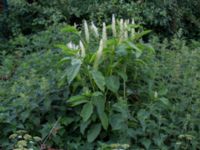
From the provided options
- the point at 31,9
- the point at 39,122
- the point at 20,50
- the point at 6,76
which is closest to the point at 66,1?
the point at 31,9

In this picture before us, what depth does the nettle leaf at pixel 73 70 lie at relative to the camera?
3715mm

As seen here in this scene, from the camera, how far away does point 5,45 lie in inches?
267

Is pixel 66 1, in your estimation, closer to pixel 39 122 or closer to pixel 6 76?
pixel 6 76

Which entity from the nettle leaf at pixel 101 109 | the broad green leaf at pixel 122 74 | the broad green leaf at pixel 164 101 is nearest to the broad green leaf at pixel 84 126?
the nettle leaf at pixel 101 109

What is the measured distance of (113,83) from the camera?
3873 mm

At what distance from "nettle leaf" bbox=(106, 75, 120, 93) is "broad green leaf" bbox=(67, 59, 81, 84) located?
0.30m

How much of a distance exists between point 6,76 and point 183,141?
2.02 meters

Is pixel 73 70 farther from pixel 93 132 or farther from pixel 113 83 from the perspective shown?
pixel 93 132

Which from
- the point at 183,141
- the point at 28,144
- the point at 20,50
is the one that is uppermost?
the point at 20,50

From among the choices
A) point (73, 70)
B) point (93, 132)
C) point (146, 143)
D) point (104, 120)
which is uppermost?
point (73, 70)

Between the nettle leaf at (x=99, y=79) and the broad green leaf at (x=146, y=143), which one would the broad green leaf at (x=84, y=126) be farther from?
the broad green leaf at (x=146, y=143)

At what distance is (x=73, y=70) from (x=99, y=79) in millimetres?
223

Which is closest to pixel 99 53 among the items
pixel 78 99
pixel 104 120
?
pixel 78 99

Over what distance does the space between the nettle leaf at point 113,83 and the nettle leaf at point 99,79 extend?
102 mm
